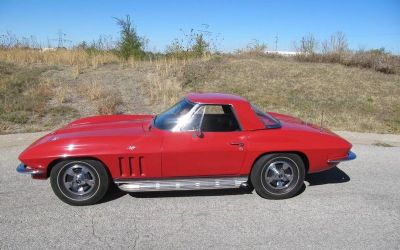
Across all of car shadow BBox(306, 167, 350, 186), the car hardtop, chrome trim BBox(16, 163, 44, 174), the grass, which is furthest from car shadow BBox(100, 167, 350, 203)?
the grass

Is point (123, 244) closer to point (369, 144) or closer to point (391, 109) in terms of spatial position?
point (369, 144)

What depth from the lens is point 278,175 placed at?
484 centimetres

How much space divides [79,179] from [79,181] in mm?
29

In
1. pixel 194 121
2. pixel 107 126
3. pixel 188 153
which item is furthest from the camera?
pixel 107 126

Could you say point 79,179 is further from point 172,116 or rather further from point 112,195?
point 172,116

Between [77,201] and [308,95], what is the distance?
939 cm

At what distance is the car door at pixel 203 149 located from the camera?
453 cm

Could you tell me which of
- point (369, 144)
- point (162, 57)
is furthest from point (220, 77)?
point (369, 144)

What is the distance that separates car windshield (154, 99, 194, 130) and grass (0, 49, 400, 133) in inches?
181

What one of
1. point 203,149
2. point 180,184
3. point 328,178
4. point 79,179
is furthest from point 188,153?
point 328,178

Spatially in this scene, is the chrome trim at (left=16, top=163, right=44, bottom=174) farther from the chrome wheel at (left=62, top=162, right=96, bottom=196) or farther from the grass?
the grass

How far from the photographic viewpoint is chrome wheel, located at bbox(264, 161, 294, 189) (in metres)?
4.80

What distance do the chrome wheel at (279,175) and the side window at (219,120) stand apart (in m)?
0.68

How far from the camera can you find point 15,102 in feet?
32.7
